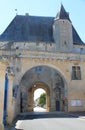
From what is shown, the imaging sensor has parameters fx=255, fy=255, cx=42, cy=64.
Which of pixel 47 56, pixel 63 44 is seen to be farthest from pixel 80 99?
pixel 63 44

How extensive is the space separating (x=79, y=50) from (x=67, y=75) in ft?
31.9

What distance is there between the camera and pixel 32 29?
4225 centimetres

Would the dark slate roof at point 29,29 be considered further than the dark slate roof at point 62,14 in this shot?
Yes

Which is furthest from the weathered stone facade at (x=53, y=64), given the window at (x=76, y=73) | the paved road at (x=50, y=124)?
the paved road at (x=50, y=124)

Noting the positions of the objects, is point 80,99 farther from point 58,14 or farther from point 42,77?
Result: point 58,14

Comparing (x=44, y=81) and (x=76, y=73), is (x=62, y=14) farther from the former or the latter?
(x=76, y=73)

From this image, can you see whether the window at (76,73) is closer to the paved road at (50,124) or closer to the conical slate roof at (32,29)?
the conical slate roof at (32,29)

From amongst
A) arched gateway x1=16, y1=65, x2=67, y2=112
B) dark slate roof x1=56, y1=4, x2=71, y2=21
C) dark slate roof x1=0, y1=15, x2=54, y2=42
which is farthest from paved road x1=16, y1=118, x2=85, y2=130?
dark slate roof x1=56, y1=4, x2=71, y2=21

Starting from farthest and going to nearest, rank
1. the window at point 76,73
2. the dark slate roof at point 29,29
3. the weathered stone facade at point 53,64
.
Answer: the dark slate roof at point 29,29 < the window at point 76,73 < the weathered stone facade at point 53,64

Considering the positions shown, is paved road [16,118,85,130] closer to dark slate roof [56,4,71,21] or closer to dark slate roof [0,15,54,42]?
dark slate roof [0,15,54,42]

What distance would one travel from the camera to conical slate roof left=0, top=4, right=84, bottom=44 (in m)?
40.3

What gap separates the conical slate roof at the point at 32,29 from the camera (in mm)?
40281

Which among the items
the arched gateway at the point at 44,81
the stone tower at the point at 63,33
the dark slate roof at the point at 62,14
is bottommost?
the arched gateway at the point at 44,81

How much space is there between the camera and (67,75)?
3228 centimetres
